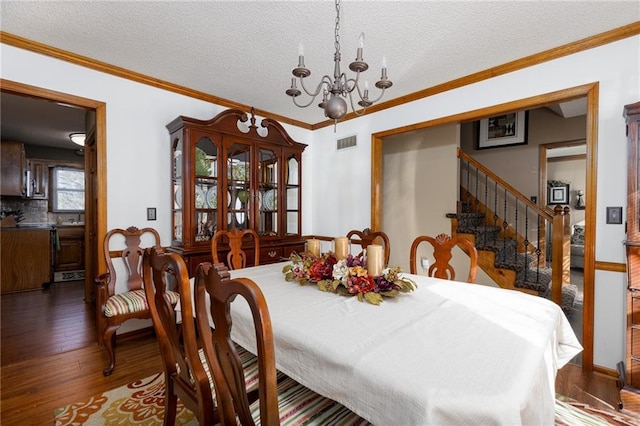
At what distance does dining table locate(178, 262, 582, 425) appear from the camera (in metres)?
0.67

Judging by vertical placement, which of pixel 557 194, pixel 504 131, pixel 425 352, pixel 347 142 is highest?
pixel 504 131

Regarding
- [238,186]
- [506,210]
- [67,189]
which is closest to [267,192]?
[238,186]

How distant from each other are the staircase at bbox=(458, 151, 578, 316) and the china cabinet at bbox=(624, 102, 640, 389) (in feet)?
3.40

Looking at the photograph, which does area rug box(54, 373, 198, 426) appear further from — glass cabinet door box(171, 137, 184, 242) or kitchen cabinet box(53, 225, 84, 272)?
kitchen cabinet box(53, 225, 84, 272)

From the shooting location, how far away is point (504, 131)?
503cm

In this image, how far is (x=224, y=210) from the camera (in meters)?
2.90

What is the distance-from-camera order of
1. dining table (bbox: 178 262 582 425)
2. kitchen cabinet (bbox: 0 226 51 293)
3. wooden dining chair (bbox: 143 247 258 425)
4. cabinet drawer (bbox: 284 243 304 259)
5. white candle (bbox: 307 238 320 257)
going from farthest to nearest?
kitchen cabinet (bbox: 0 226 51 293) < cabinet drawer (bbox: 284 243 304 259) < white candle (bbox: 307 238 320 257) < wooden dining chair (bbox: 143 247 258 425) < dining table (bbox: 178 262 582 425)

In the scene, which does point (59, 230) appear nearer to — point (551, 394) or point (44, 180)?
point (44, 180)

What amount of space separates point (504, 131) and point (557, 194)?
3.14 m

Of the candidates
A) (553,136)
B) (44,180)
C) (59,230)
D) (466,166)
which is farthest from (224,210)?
(553,136)

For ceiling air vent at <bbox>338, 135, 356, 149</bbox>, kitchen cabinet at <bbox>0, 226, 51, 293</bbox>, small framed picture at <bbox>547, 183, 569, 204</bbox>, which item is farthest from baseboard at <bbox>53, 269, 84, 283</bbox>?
small framed picture at <bbox>547, 183, 569, 204</bbox>

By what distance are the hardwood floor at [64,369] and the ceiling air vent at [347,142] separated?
2.90 meters

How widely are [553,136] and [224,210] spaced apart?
503 centimetres

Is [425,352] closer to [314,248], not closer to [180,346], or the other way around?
[180,346]
